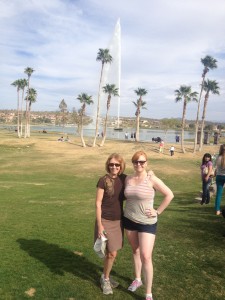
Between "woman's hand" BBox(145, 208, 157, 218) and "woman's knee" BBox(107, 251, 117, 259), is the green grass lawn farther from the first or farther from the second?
"woman's hand" BBox(145, 208, 157, 218)

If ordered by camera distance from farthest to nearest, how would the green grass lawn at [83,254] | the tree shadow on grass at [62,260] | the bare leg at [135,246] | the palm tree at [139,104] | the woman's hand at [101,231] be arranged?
1. the palm tree at [139,104]
2. the tree shadow on grass at [62,260]
3. the green grass lawn at [83,254]
4. the bare leg at [135,246]
5. the woman's hand at [101,231]

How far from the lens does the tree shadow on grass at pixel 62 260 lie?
6.56 metres

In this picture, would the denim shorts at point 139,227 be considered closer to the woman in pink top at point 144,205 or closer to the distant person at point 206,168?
the woman in pink top at point 144,205

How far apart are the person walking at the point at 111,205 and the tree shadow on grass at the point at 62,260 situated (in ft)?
2.98

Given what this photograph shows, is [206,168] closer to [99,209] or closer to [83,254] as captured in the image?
[83,254]

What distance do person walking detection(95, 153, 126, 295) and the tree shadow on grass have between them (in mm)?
908

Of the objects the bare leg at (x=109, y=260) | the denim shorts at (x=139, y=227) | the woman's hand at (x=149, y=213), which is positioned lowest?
the bare leg at (x=109, y=260)

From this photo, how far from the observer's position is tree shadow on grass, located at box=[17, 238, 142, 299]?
656 cm

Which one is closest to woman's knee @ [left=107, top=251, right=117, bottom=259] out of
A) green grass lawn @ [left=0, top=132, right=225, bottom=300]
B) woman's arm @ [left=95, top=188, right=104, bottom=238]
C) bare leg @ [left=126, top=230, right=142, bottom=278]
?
bare leg @ [left=126, top=230, right=142, bottom=278]

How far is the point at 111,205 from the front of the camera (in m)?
5.57

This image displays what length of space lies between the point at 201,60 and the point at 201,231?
4687cm

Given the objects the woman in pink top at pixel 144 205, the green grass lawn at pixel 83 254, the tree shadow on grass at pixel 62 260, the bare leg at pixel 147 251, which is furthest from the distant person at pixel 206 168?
the bare leg at pixel 147 251

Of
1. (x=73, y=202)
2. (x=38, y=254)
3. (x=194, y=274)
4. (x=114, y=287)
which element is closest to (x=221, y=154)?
(x=194, y=274)

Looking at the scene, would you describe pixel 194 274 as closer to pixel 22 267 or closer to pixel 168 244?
pixel 168 244
